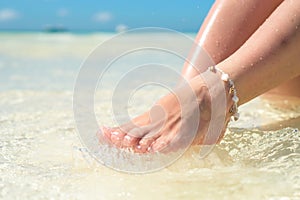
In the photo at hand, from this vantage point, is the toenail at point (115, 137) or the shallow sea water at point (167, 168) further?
the toenail at point (115, 137)

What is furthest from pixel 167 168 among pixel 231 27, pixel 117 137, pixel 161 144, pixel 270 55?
pixel 231 27

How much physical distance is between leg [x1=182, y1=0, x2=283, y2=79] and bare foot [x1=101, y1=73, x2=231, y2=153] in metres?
0.25

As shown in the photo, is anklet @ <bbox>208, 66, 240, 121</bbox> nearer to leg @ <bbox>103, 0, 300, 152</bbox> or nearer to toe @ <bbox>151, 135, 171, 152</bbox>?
leg @ <bbox>103, 0, 300, 152</bbox>

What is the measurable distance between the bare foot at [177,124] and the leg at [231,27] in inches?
10.0

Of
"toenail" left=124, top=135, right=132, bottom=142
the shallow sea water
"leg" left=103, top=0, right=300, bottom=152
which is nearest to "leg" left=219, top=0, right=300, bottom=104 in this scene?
"leg" left=103, top=0, right=300, bottom=152

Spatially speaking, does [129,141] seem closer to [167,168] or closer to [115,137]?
[115,137]

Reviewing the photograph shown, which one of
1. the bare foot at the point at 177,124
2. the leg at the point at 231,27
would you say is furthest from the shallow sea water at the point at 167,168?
the leg at the point at 231,27

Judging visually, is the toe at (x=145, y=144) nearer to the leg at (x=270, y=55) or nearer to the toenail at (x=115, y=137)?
the toenail at (x=115, y=137)

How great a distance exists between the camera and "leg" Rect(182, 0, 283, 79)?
1.22 metres

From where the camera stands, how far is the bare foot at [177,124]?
905mm

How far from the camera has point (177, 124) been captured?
0.93 metres

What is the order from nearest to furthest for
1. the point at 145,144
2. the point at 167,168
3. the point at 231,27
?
1. the point at 167,168
2. the point at 145,144
3. the point at 231,27

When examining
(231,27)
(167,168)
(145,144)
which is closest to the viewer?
(167,168)

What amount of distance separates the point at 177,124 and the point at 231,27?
0.43m
